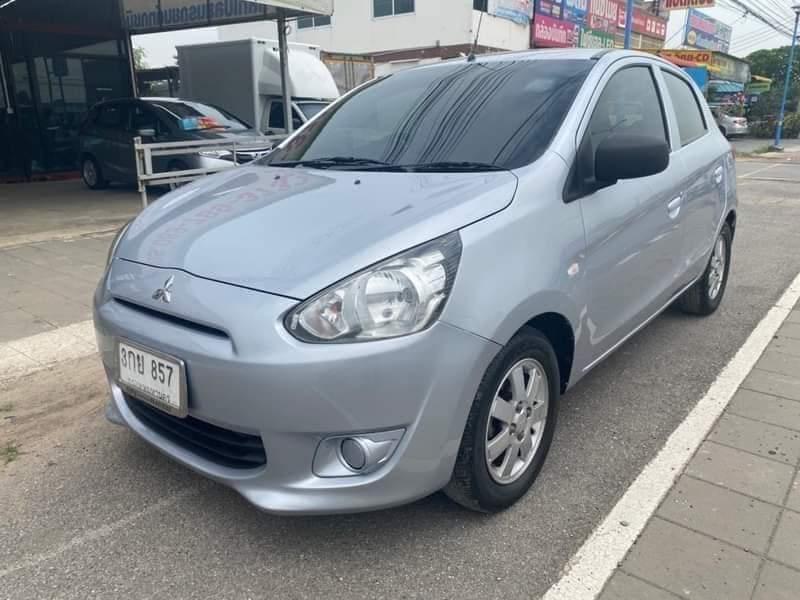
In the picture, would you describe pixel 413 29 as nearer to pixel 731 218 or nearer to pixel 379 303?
pixel 731 218

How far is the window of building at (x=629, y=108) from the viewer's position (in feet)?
9.78

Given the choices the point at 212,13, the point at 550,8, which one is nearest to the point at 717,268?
the point at 212,13

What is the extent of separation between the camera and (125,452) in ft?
9.65

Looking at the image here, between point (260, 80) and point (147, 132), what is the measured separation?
132 inches

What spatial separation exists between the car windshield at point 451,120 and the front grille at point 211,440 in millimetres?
1292

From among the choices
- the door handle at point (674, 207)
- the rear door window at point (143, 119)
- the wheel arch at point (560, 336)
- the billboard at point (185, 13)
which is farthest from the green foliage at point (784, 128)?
the wheel arch at point (560, 336)

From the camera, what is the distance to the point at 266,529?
2.41 meters

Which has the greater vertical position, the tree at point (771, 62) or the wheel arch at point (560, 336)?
the tree at point (771, 62)

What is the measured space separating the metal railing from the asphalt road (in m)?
3.54

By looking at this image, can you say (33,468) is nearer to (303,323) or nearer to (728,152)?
(303,323)

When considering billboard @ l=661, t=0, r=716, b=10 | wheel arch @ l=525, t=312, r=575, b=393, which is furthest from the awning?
billboard @ l=661, t=0, r=716, b=10

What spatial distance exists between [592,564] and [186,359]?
4.89 feet

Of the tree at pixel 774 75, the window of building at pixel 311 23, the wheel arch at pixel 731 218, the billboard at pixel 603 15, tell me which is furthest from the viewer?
the tree at pixel 774 75

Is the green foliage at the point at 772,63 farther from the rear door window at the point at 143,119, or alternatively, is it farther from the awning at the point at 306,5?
the rear door window at the point at 143,119
